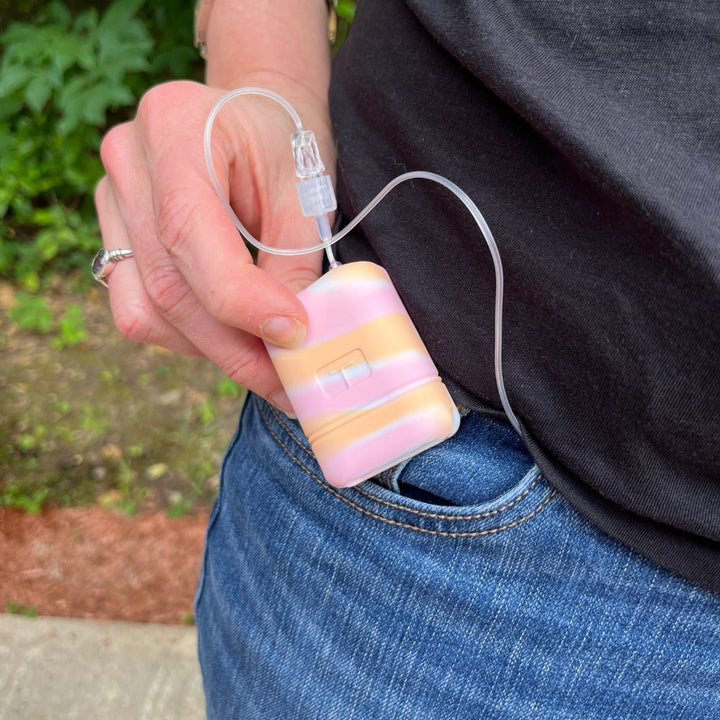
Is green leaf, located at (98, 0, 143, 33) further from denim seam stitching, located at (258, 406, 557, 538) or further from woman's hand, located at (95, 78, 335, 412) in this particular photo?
denim seam stitching, located at (258, 406, 557, 538)

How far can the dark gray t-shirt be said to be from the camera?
575 mm

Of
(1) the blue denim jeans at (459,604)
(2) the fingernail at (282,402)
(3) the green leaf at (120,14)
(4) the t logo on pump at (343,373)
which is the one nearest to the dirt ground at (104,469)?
(3) the green leaf at (120,14)

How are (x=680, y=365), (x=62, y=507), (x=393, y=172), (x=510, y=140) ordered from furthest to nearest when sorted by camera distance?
(x=62, y=507), (x=393, y=172), (x=510, y=140), (x=680, y=365)

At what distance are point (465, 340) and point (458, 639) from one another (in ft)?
0.99

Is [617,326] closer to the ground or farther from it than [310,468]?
farther from it

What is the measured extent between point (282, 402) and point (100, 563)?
1227mm

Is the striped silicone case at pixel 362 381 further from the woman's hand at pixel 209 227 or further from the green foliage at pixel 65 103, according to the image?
the green foliage at pixel 65 103

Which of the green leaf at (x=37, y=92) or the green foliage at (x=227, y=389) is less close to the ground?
the green leaf at (x=37, y=92)

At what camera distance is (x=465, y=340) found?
70 cm

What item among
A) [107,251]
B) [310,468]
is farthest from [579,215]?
[107,251]

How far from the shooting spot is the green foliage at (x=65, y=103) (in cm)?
171

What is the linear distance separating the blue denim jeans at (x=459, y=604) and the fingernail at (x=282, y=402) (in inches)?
0.7

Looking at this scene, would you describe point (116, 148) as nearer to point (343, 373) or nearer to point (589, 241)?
point (343, 373)

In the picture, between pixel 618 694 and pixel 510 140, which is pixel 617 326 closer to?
pixel 510 140
